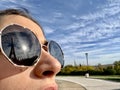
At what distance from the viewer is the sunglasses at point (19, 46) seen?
175 cm

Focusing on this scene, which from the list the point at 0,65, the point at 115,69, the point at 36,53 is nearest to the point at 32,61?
the point at 36,53

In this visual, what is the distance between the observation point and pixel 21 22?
1.99m

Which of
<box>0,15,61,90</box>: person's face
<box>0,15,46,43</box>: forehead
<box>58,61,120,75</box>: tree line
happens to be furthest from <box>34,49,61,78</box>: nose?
<box>58,61,120,75</box>: tree line

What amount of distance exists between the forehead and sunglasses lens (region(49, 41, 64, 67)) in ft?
0.46

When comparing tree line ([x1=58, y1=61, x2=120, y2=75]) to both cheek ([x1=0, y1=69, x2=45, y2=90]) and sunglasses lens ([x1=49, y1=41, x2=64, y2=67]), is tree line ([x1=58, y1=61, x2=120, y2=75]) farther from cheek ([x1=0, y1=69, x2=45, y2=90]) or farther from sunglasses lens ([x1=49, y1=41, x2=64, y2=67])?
cheek ([x1=0, y1=69, x2=45, y2=90])

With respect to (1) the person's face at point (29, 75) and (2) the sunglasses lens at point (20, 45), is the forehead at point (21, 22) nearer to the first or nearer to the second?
(2) the sunglasses lens at point (20, 45)

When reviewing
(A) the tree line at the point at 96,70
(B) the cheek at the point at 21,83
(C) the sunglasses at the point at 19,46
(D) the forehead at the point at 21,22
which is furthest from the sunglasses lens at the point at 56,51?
(A) the tree line at the point at 96,70

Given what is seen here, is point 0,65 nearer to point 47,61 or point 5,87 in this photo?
point 5,87

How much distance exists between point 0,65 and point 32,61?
20 centimetres

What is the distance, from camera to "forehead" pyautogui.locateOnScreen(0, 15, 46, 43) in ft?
6.33

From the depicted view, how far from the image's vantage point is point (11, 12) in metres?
2.03

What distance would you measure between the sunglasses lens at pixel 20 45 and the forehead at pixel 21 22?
100mm

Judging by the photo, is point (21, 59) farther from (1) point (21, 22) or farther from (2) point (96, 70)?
(2) point (96, 70)

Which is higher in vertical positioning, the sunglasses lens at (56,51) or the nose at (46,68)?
the sunglasses lens at (56,51)
